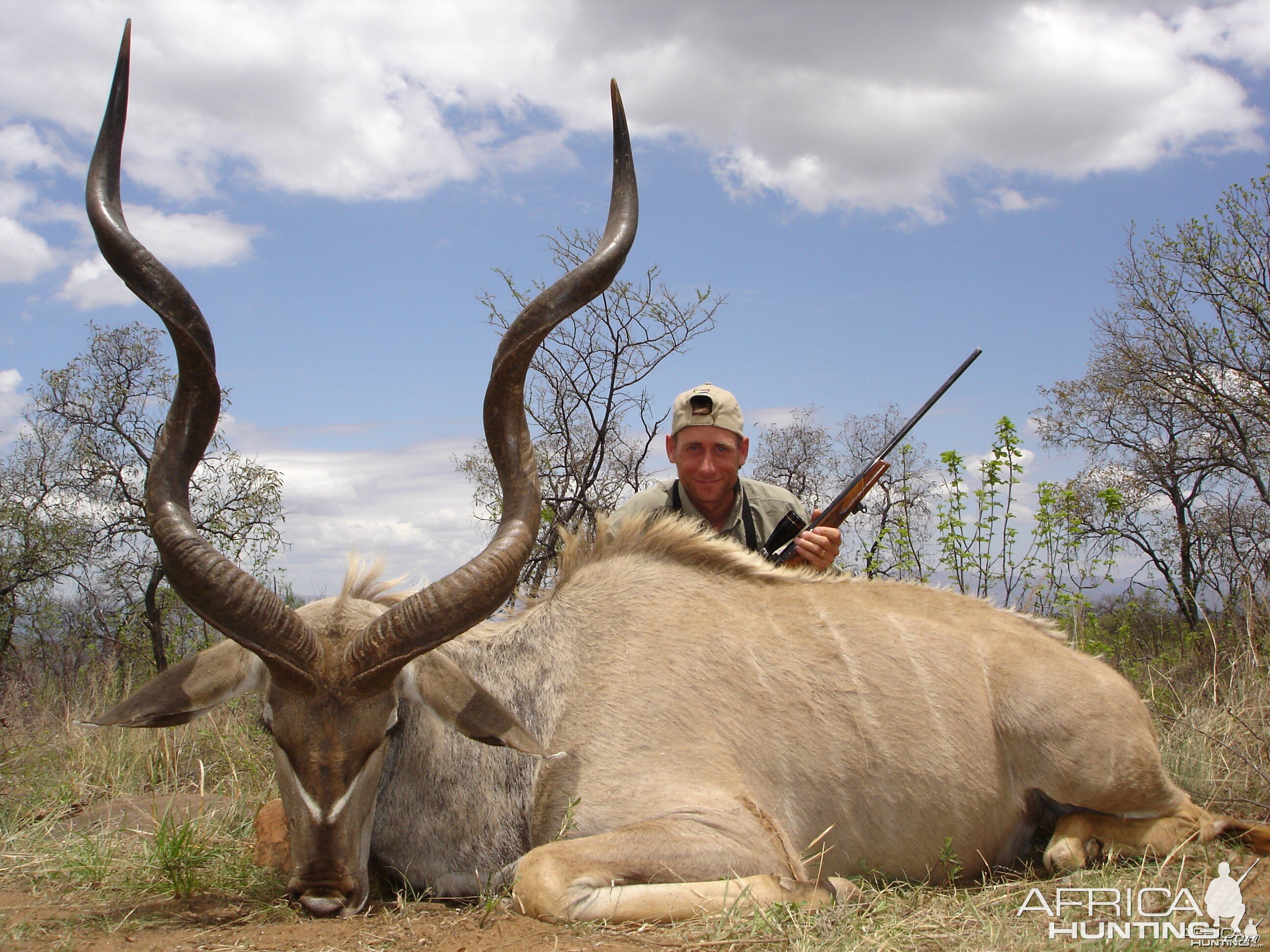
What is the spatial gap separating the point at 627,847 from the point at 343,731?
3.02 feet

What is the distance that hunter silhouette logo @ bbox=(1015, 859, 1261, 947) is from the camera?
2658 millimetres

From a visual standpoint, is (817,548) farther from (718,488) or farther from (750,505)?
(750,505)

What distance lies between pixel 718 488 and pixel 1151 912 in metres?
3.12

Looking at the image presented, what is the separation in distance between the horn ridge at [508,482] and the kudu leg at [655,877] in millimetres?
736

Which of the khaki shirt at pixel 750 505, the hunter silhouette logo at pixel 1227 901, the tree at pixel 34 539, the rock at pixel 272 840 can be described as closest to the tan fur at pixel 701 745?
the rock at pixel 272 840

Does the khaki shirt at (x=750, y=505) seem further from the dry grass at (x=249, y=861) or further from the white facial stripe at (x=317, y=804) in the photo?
the white facial stripe at (x=317, y=804)

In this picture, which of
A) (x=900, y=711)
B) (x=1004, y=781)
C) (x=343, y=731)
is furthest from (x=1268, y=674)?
(x=343, y=731)

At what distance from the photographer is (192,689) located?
322cm

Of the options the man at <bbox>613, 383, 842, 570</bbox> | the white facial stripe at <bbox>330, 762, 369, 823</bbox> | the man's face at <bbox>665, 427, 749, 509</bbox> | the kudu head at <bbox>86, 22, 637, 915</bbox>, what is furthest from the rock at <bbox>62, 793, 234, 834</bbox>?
the man's face at <bbox>665, 427, 749, 509</bbox>

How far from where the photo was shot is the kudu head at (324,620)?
294cm

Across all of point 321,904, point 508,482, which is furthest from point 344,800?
point 508,482

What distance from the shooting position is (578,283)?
3.48 metres

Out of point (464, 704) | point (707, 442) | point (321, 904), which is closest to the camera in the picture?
point (321, 904)

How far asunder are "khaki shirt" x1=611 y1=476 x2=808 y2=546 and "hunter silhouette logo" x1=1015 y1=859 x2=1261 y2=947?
2.67m
